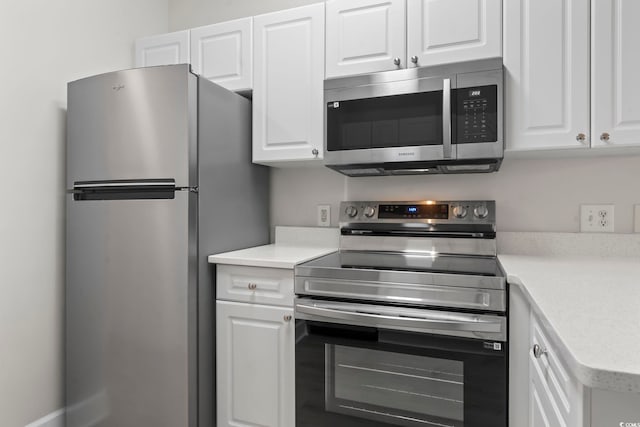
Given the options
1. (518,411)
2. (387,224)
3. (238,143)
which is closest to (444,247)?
(387,224)

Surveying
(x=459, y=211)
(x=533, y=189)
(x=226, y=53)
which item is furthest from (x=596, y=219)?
(x=226, y=53)

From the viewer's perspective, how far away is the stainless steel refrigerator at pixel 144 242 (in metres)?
1.58

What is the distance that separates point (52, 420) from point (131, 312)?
752mm

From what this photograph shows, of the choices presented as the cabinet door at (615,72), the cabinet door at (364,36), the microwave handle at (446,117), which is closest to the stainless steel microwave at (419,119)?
the microwave handle at (446,117)

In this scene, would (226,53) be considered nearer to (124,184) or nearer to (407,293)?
(124,184)

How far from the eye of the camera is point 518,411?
1.23 meters

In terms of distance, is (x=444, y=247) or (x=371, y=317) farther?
(x=444, y=247)

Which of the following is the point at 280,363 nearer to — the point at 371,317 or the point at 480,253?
the point at 371,317

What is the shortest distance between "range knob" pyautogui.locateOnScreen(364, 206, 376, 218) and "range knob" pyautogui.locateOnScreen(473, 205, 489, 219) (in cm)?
52

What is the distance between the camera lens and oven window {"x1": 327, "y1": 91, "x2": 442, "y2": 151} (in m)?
1.63

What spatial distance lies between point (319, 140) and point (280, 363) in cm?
107

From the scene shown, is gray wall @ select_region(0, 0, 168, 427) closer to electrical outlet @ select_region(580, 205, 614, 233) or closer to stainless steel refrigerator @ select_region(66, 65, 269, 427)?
stainless steel refrigerator @ select_region(66, 65, 269, 427)

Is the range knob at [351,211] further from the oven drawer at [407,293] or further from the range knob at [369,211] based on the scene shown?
the oven drawer at [407,293]

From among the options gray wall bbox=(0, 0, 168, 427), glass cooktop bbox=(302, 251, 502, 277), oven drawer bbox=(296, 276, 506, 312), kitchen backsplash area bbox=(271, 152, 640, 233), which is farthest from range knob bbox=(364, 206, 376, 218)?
gray wall bbox=(0, 0, 168, 427)
